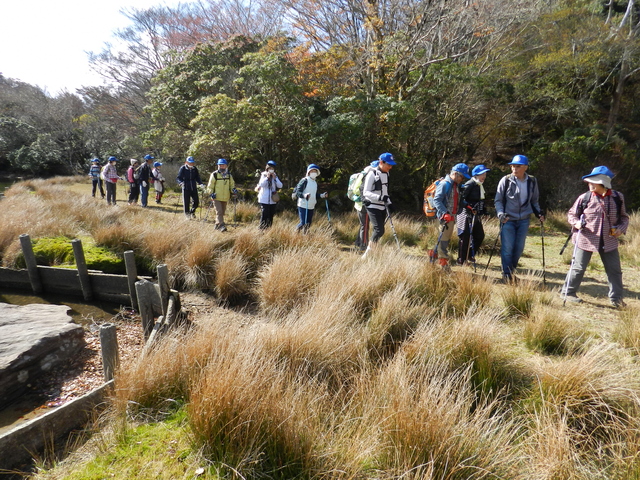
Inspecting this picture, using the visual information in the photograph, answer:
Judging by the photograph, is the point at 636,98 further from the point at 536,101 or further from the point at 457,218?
the point at 457,218

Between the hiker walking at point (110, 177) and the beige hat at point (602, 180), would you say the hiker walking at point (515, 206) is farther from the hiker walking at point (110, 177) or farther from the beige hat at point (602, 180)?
the hiker walking at point (110, 177)

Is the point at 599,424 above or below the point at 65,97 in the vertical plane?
below

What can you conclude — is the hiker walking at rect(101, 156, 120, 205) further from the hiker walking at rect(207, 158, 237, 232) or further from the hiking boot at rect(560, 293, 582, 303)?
the hiking boot at rect(560, 293, 582, 303)

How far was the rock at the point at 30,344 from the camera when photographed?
4.09 m

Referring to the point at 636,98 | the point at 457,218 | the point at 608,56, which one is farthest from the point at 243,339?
the point at 636,98

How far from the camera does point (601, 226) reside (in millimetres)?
4820

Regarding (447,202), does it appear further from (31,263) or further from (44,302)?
(31,263)

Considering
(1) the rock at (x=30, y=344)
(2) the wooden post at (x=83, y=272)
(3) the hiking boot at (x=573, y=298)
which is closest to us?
(1) the rock at (x=30, y=344)

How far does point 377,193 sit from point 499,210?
6.11 feet

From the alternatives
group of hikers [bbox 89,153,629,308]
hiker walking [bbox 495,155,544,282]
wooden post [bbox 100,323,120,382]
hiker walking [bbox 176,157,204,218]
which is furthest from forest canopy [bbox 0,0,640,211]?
wooden post [bbox 100,323,120,382]

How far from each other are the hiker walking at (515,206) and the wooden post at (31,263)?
7.82 metres

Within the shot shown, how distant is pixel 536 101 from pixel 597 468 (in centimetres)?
1557

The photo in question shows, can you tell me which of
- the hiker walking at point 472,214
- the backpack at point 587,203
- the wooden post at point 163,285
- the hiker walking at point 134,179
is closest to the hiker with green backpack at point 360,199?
the hiker walking at point 472,214

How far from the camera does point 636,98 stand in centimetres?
1697
